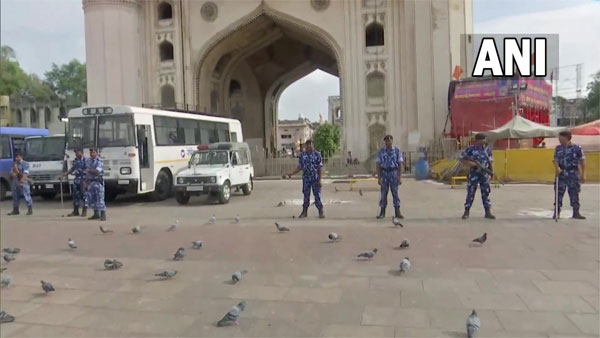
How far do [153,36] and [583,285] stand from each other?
29334 mm

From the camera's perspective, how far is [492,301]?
4574 mm

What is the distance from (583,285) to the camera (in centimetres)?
496

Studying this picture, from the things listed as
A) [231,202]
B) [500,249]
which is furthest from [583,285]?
[231,202]

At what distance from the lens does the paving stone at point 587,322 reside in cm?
386

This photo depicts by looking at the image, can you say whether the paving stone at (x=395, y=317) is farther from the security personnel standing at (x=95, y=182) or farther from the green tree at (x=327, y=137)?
the green tree at (x=327, y=137)

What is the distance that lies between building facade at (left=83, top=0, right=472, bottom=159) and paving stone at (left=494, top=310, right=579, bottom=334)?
2320cm

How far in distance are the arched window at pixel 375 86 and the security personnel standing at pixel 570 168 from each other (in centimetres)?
1968

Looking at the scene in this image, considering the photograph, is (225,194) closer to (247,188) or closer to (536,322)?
(247,188)

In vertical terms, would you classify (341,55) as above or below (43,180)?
above

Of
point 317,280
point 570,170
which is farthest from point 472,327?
point 570,170

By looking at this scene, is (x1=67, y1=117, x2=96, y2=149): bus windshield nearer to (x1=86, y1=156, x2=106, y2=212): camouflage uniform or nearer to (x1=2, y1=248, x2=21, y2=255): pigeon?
(x1=86, y1=156, x2=106, y2=212): camouflage uniform

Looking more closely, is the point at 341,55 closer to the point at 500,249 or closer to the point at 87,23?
the point at 87,23

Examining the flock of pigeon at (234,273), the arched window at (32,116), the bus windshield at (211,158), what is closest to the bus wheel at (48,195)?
the bus windshield at (211,158)

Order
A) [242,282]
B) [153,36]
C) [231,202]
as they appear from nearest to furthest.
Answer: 1. [242,282]
2. [231,202]
3. [153,36]
